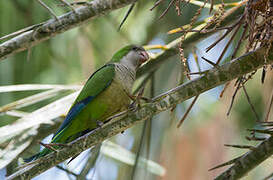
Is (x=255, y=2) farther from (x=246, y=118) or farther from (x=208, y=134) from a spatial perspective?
(x=208, y=134)

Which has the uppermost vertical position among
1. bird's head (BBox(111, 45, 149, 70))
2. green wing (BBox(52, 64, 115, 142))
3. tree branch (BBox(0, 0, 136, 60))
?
tree branch (BBox(0, 0, 136, 60))

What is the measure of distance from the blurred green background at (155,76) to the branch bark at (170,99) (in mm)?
445

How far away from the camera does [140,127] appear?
304cm

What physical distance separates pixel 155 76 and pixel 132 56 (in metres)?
0.43

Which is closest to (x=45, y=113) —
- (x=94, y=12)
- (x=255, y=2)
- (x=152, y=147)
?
(x=94, y=12)

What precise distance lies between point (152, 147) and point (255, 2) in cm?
164

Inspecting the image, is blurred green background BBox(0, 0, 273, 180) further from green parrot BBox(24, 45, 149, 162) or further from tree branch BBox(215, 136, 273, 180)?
tree branch BBox(215, 136, 273, 180)

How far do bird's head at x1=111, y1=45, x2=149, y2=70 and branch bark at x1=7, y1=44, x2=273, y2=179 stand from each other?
143 centimetres

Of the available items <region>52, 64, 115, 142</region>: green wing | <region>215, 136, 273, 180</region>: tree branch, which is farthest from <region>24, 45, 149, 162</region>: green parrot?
<region>215, 136, 273, 180</region>: tree branch

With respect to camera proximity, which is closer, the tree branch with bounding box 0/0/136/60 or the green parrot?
the tree branch with bounding box 0/0/136/60

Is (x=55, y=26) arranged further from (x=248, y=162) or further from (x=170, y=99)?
(x=248, y=162)

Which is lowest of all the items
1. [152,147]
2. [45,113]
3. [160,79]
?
[152,147]

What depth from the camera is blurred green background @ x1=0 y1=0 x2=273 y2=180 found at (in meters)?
3.36

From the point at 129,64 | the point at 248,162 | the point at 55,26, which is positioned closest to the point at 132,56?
the point at 129,64
